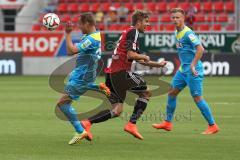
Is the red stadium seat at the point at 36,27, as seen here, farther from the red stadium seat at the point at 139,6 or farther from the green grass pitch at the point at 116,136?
the green grass pitch at the point at 116,136

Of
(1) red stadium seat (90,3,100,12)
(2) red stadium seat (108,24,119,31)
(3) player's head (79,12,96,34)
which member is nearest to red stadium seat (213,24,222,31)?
(2) red stadium seat (108,24,119,31)

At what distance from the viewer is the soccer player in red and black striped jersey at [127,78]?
434 inches

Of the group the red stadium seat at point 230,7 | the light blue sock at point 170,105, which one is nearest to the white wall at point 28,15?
the red stadium seat at point 230,7

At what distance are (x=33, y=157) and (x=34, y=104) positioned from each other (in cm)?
835

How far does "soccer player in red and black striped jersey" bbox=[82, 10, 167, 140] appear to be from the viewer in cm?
1103

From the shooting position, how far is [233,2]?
33469mm

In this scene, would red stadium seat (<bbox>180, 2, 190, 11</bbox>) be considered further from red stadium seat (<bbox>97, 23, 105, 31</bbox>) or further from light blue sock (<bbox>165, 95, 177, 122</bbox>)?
light blue sock (<bbox>165, 95, 177, 122</bbox>)

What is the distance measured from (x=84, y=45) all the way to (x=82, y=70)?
46 centimetres

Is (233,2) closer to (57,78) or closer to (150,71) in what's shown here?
(150,71)

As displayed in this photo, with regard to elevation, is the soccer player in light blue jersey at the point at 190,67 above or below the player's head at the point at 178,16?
below

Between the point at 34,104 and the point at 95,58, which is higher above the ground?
the point at 95,58

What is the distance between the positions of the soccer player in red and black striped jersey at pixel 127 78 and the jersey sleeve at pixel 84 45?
29.7 inches

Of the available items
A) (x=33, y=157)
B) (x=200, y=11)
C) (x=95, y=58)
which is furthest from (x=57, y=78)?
(x=200, y=11)

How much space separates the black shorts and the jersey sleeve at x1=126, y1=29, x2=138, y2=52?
1.58ft
